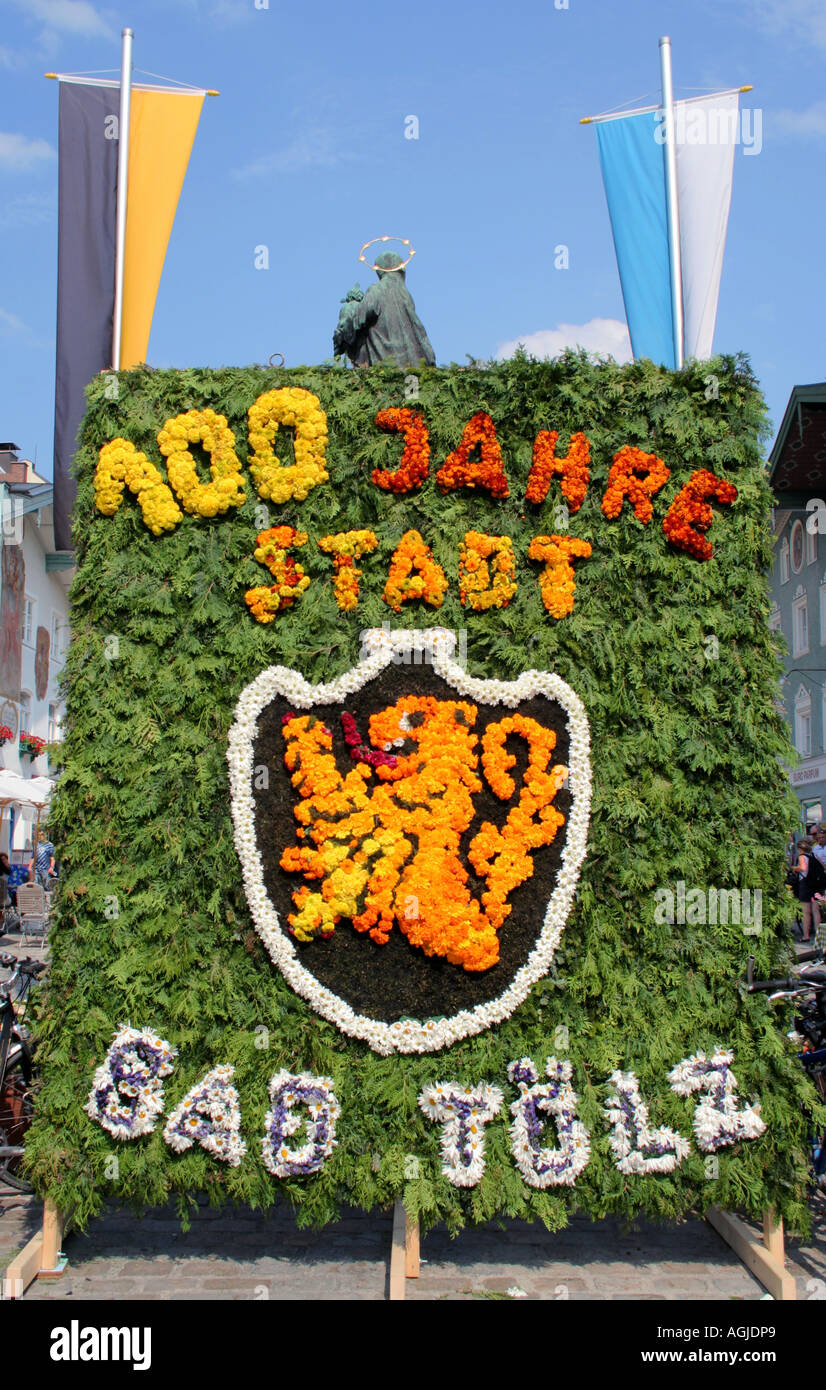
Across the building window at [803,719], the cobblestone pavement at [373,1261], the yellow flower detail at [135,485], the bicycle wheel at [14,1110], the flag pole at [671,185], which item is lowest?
the cobblestone pavement at [373,1261]

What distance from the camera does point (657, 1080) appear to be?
210 inches

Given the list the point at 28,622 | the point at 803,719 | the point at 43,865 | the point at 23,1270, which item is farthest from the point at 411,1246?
the point at 803,719

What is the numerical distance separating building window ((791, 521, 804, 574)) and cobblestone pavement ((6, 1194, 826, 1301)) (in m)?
29.9

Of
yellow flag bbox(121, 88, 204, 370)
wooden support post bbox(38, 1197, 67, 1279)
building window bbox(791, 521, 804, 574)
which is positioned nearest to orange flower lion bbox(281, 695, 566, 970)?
wooden support post bbox(38, 1197, 67, 1279)

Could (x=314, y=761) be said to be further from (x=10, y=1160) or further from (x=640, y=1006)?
(x=10, y=1160)

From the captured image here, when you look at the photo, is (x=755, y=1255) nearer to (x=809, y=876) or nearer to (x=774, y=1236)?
(x=774, y=1236)

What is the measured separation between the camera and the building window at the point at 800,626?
32969 millimetres

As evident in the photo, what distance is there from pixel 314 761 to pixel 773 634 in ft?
8.52

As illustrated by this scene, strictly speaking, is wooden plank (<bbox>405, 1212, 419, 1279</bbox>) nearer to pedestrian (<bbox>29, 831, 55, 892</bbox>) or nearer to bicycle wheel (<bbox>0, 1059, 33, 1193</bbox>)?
bicycle wheel (<bbox>0, 1059, 33, 1193</bbox>)

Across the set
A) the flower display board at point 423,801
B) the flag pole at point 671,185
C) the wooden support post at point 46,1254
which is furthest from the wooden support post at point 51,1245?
the flag pole at point 671,185

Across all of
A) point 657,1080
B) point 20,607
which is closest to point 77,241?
point 657,1080

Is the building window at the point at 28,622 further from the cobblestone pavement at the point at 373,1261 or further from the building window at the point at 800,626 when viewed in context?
the cobblestone pavement at the point at 373,1261

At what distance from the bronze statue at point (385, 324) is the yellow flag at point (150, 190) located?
141cm

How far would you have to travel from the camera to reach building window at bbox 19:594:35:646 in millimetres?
30188
